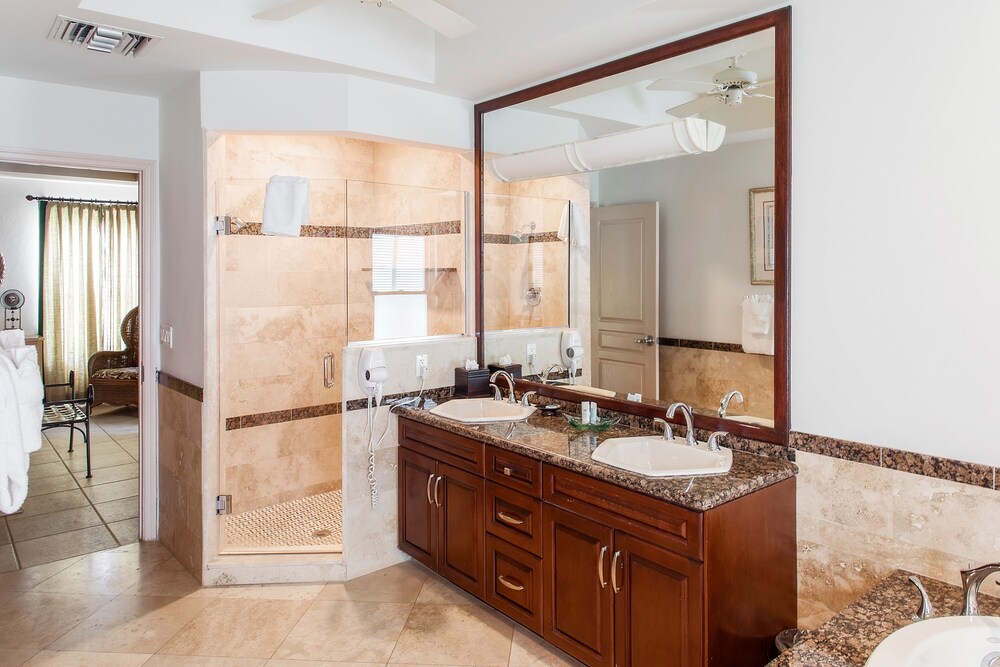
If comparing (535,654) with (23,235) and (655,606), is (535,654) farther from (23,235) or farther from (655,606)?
(23,235)

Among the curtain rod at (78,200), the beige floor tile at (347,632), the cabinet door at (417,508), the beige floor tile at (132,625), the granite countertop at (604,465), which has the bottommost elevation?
the beige floor tile at (347,632)

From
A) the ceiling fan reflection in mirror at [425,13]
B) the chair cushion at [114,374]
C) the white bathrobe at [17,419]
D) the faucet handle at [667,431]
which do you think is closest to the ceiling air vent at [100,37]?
the ceiling fan reflection in mirror at [425,13]

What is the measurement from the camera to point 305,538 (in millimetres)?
3531

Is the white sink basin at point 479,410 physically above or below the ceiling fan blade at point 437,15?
below

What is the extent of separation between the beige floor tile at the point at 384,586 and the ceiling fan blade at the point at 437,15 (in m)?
2.45

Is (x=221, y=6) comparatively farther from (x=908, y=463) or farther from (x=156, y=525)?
(x=908, y=463)

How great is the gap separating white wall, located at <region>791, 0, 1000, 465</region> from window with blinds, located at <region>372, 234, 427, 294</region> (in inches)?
76.4

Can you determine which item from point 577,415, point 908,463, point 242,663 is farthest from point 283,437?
point 908,463

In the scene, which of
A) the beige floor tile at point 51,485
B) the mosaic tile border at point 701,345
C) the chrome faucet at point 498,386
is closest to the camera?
the mosaic tile border at point 701,345

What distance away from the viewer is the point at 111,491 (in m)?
4.56

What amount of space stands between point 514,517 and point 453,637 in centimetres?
57

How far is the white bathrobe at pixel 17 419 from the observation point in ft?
4.50

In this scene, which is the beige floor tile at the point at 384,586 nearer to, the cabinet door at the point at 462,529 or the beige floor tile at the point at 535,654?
the cabinet door at the point at 462,529

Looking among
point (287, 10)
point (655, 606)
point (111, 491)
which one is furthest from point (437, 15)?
point (111, 491)
